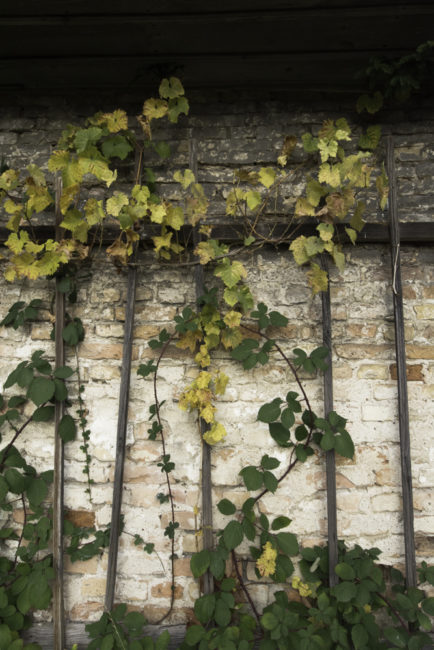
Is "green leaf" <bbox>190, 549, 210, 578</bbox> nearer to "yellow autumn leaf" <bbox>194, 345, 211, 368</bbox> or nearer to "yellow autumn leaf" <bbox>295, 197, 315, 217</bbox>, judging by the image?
"yellow autumn leaf" <bbox>194, 345, 211, 368</bbox>

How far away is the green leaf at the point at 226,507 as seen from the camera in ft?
5.44

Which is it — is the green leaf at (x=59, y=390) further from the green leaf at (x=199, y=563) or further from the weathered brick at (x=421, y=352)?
the weathered brick at (x=421, y=352)

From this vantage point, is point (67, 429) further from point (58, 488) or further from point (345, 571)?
point (345, 571)

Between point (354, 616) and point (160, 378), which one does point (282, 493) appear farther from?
point (160, 378)

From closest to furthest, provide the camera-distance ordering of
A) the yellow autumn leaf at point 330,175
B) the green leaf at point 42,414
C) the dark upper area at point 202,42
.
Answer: the dark upper area at point 202,42 < the yellow autumn leaf at point 330,175 < the green leaf at point 42,414

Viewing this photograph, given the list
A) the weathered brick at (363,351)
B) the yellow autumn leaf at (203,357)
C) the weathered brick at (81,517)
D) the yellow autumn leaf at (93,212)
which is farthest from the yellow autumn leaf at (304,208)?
the weathered brick at (81,517)

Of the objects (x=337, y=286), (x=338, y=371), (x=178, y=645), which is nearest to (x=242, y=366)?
(x=338, y=371)

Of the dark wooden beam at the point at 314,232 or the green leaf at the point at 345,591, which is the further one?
the dark wooden beam at the point at 314,232

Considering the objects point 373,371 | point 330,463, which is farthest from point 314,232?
point 330,463

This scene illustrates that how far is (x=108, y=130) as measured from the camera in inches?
67.6

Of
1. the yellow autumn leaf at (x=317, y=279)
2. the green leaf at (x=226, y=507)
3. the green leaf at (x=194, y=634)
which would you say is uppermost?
the yellow autumn leaf at (x=317, y=279)

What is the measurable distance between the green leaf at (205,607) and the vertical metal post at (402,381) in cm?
79

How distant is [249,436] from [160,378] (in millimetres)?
460

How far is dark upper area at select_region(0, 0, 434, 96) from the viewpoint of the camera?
153 cm
